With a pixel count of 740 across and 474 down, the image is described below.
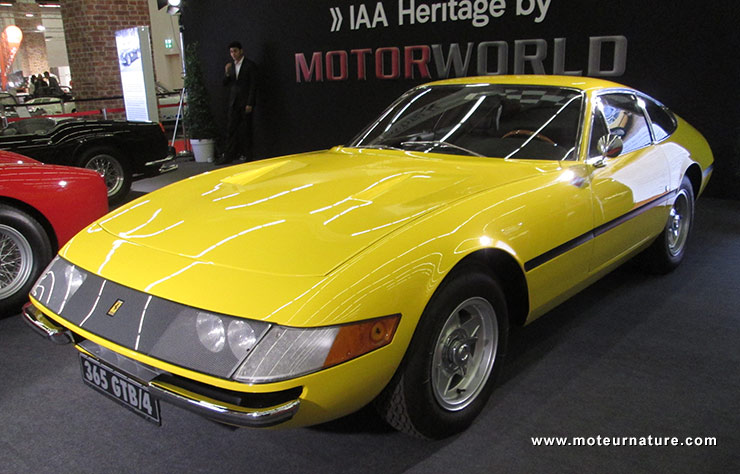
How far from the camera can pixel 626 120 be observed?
3213mm

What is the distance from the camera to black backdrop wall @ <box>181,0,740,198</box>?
225 inches

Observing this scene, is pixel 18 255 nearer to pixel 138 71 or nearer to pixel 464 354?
pixel 464 354

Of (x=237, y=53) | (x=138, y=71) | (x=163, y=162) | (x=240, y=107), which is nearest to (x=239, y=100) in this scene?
(x=240, y=107)

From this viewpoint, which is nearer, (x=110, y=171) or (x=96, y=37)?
(x=110, y=171)

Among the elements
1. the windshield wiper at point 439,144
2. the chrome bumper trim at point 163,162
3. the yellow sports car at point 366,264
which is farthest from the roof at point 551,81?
the chrome bumper trim at point 163,162

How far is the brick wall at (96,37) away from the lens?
11.2 meters

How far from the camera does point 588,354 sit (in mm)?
2764

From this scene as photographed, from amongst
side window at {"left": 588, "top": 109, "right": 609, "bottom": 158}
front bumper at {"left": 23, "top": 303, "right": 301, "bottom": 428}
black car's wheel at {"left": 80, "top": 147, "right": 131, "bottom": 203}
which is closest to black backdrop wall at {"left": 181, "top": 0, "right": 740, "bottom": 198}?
black car's wheel at {"left": 80, "top": 147, "right": 131, "bottom": 203}

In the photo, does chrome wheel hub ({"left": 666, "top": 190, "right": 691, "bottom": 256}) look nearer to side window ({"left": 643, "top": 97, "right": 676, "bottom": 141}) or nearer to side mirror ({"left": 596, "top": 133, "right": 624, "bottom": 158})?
side window ({"left": 643, "top": 97, "right": 676, "bottom": 141})

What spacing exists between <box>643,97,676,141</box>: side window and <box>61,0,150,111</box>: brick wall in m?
10.6

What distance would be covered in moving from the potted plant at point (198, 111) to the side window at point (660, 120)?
719 centimetres

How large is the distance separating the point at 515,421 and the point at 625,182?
1.37 meters

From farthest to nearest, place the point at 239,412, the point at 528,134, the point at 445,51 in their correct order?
the point at 445,51 < the point at 528,134 < the point at 239,412

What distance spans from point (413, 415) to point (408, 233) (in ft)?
1.97
